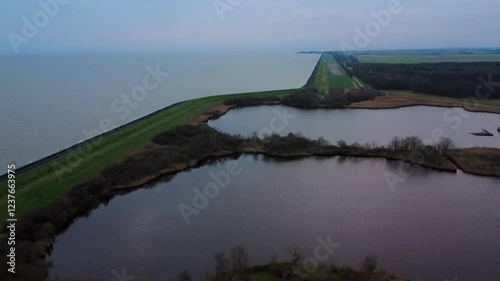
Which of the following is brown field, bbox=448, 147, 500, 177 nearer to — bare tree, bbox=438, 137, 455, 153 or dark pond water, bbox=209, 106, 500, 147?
bare tree, bbox=438, 137, 455, 153

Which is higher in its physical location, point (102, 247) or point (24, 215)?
point (24, 215)

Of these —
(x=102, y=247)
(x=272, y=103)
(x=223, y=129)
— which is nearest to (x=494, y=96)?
(x=272, y=103)

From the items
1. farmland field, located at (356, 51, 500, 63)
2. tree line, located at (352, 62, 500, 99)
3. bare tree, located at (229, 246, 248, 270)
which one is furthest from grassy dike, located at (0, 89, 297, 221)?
farmland field, located at (356, 51, 500, 63)

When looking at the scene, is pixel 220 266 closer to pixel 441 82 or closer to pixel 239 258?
pixel 239 258

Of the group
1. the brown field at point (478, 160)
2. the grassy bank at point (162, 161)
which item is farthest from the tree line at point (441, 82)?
the grassy bank at point (162, 161)

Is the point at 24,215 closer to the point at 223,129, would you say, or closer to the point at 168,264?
the point at 168,264

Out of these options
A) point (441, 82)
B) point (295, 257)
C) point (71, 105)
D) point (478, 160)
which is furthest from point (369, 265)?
point (441, 82)
